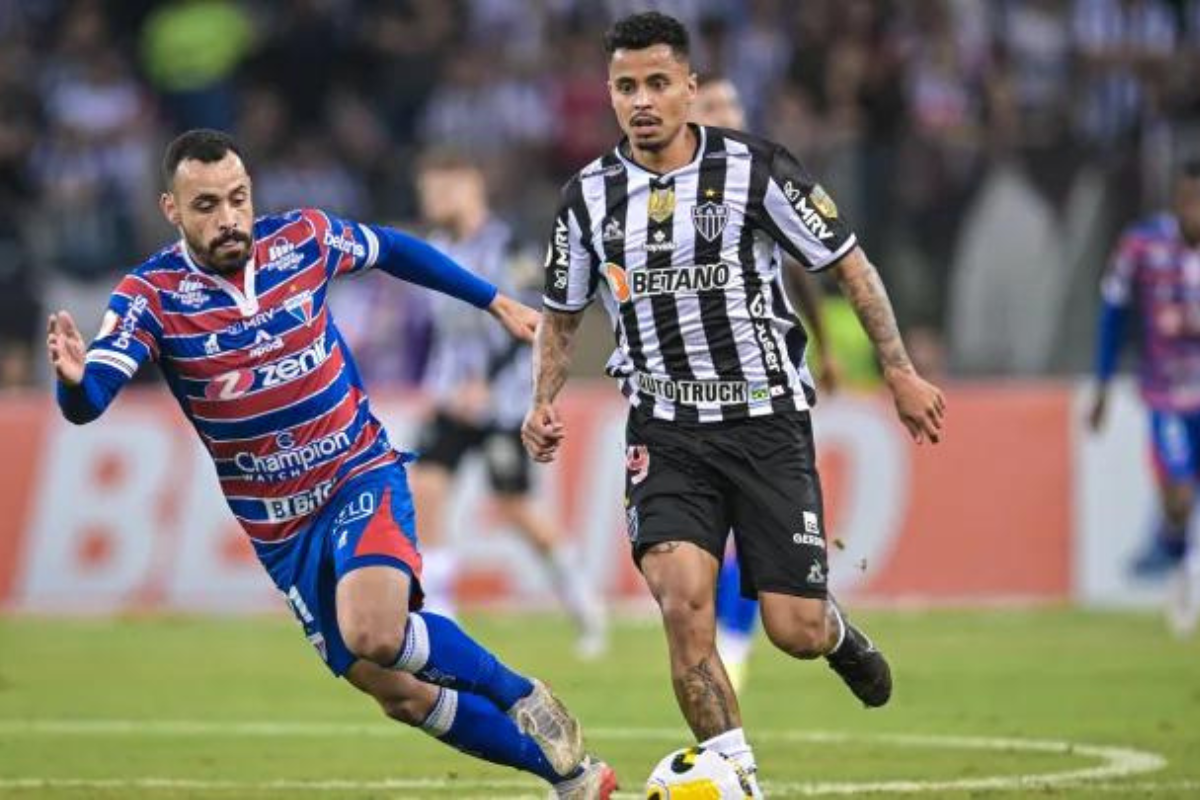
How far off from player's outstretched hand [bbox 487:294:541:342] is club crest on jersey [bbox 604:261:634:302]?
18.9 inches

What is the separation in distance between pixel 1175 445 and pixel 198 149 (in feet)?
30.0

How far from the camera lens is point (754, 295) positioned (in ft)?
29.5

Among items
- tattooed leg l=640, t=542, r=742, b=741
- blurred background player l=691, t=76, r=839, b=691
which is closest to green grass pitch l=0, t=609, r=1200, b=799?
blurred background player l=691, t=76, r=839, b=691

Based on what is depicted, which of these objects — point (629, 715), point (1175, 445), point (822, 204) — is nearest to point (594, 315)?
point (1175, 445)

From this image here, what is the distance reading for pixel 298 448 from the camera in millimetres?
9023

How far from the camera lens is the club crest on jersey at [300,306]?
356 inches

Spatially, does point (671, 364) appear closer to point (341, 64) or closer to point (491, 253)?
point (491, 253)

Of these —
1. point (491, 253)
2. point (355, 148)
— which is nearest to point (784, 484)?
point (491, 253)

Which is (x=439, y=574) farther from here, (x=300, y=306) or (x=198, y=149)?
(x=198, y=149)

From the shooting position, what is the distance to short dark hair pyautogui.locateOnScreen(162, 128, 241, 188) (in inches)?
352

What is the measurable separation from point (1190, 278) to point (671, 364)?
8.18 meters

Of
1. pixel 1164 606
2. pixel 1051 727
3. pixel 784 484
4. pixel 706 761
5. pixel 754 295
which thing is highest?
pixel 754 295

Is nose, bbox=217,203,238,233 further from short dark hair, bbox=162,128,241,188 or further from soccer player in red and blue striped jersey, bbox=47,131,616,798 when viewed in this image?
short dark hair, bbox=162,128,241,188

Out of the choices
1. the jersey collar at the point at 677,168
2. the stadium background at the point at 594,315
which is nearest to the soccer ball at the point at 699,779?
the jersey collar at the point at 677,168
